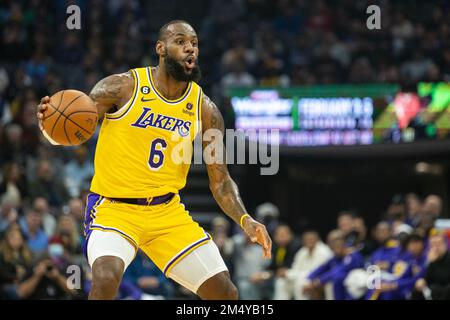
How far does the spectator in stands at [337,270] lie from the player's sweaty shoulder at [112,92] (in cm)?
590

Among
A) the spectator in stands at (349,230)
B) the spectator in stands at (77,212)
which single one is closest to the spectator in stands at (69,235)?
the spectator in stands at (77,212)

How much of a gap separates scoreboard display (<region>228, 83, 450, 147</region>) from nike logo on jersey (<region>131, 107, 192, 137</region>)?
30.2 feet

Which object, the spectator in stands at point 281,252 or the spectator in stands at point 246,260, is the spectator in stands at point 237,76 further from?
the spectator in stands at point 281,252

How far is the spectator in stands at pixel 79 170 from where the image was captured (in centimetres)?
1462

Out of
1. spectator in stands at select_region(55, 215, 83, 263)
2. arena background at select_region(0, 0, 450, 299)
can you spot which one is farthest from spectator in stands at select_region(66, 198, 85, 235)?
arena background at select_region(0, 0, 450, 299)

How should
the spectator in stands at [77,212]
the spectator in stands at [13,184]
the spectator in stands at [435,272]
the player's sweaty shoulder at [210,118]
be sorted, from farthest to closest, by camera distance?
1. the spectator in stands at [13,184]
2. the spectator in stands at [77,212]
3. the spectator in stands at [435,272]
4. the player's sweaty shoulder at [210,118]

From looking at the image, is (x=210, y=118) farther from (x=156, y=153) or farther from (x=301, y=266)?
(x=301, y=266)

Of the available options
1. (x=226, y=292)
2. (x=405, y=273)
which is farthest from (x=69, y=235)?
(x=226, y=292)

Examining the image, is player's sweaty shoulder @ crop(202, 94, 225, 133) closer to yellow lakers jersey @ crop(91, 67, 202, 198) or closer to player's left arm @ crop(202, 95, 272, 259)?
player's left arm @ crop(202, 95, 272, 259)

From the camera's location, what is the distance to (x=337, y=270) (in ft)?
38.1

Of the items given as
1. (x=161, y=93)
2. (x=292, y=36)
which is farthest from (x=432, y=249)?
(x=292, y=36)

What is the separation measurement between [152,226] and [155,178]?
1.14 feet

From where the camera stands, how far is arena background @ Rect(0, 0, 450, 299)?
612 inches
